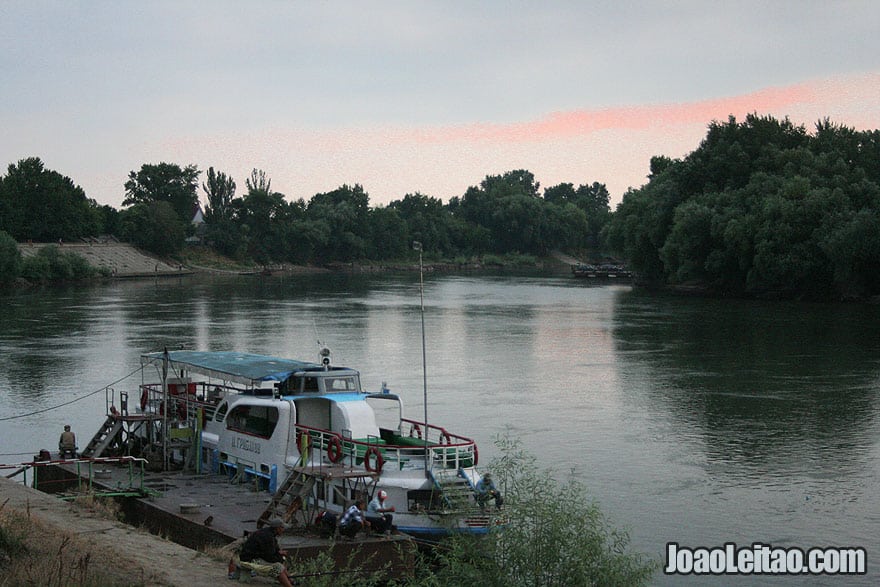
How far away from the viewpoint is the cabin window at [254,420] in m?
24.4

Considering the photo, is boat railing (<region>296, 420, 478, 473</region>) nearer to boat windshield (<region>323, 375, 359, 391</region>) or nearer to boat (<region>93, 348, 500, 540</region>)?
boat (<region>93, 348, 500, 540</region>)

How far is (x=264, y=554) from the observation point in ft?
54.6

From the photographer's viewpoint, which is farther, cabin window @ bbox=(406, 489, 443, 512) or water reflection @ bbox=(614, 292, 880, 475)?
water reflection @ bbox=(614, 292, 880, 475)

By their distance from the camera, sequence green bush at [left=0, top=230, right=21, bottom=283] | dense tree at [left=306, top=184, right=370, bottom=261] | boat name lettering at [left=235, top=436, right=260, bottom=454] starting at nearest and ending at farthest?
boat name lettering at [left=235, top=436, right=260, bottom=454] < green bush at [left=0, top=230, right=21, bottom=283] < dense tree at [left=306, top=184, right=370, bottom=261]

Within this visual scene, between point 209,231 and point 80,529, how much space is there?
166 m

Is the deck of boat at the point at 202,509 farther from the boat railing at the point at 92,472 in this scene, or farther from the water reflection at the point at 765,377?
the water reflection at the point at 765,377

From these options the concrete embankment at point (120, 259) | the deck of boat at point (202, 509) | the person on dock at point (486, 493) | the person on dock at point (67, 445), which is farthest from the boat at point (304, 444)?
the concrete embankment at point (120, 259)

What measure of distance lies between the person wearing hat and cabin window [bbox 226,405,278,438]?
7.52 meters

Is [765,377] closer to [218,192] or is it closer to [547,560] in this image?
[547,560]

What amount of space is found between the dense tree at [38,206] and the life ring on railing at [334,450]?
12868cm

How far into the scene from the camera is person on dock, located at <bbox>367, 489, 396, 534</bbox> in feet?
65.1

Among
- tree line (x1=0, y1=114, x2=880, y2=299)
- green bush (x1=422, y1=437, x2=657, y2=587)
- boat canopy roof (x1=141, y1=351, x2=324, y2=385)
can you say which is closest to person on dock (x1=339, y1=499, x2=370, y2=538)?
green bush (x1=422, y1=437, x2=657, y2=587)

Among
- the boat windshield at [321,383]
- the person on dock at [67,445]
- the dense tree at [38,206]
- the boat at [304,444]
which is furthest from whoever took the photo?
the dense tree at [38,206]

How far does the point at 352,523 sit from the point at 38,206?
139m
